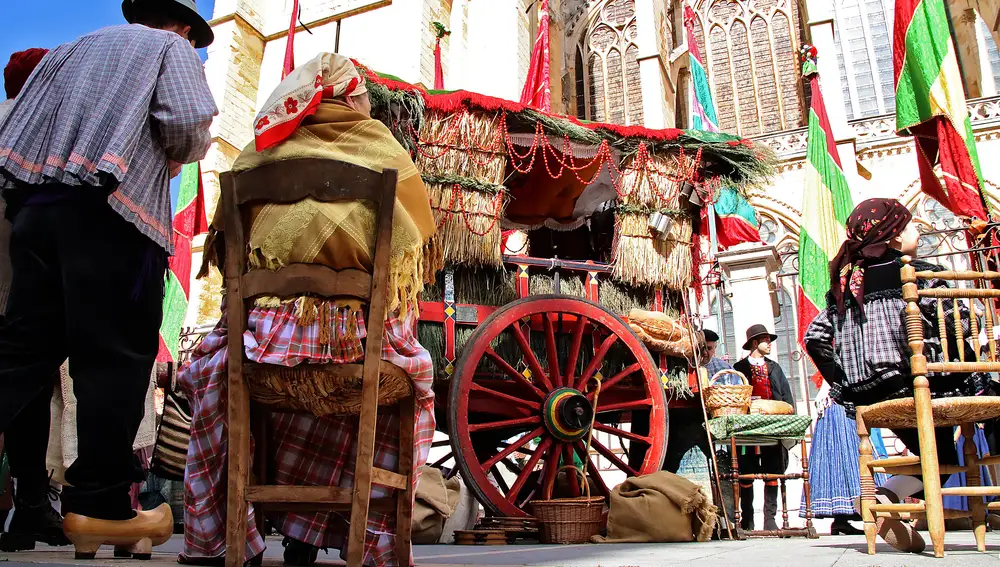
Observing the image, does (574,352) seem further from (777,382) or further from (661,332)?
(777,382)

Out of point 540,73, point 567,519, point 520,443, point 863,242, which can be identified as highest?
point 540,73

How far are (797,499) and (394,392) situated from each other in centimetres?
695

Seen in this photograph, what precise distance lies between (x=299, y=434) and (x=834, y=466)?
4641 mm

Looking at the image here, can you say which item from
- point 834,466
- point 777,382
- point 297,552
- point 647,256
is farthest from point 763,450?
point 297,552

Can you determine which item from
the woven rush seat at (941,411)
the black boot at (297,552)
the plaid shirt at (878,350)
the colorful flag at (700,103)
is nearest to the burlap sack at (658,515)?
the plaid shirt at (878,350)

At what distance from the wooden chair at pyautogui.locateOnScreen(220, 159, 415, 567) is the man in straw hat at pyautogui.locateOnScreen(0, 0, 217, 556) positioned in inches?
13.4

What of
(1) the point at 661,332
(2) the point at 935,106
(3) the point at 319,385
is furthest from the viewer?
(2) the point at 935,106

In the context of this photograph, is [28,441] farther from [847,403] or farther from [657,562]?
[847,403]

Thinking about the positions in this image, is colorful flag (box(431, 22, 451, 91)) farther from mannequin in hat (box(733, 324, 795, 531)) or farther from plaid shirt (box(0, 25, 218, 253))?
plaid shirt (box(0, 25, 218, 253))

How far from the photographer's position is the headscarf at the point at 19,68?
3.04 meters

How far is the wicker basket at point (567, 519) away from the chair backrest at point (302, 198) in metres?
2.47

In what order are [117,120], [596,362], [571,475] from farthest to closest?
[596,362] < [571,475] < [117,120]

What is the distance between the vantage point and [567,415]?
4672mm

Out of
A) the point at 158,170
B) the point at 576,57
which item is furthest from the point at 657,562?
the point at 576,57
